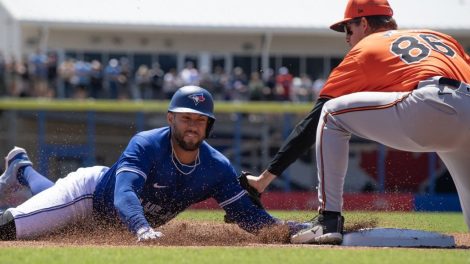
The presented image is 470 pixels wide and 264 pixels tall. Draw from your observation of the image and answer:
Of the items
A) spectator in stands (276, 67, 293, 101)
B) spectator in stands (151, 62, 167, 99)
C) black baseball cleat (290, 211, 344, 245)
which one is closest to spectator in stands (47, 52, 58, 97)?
spectator in stands (151, 62, 167, 99)

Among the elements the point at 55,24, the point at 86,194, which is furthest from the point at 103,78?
the point at 86,194

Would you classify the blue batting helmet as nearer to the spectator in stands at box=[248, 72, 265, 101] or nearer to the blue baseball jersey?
the blue baseball jersey

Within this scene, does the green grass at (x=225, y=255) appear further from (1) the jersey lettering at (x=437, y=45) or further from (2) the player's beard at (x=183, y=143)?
(1) the jersey lettering at (x=437, y=45)

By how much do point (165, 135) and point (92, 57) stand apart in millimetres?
23518

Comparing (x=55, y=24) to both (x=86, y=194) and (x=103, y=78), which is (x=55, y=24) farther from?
(x=86, y=194)

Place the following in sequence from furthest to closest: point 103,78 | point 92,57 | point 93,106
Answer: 1. point 92,57
2. point 103,78
3. point 93,106

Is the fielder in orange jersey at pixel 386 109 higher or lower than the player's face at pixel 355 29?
lower

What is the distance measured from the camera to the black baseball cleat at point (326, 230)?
6.77m

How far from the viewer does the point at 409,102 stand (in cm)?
636

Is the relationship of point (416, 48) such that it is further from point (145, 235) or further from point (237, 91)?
point (237, 91)

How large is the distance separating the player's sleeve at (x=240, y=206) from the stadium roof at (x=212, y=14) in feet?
67.1

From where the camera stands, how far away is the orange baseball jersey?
6543 mm

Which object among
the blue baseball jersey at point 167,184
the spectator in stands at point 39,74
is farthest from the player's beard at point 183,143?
the spectator in stands at point 39,74

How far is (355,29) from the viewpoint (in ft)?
23.6
